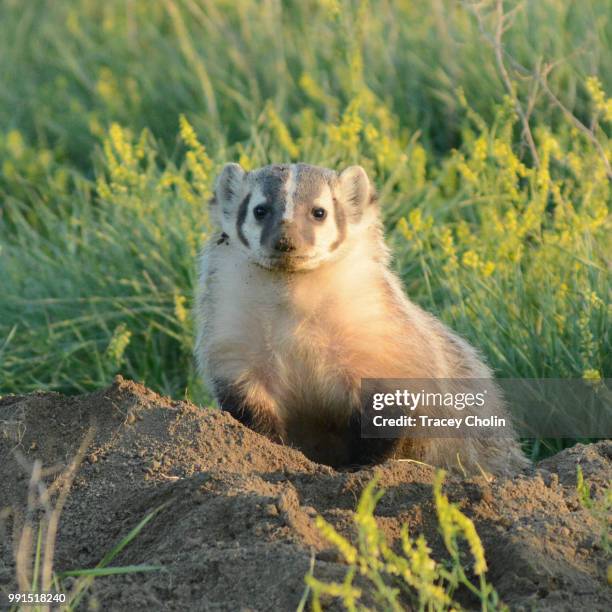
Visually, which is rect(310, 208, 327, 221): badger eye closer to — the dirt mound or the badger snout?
the badger snout

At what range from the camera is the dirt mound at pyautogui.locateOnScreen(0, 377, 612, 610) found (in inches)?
123

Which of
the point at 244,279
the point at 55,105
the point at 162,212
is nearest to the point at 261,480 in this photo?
the point at 244,279

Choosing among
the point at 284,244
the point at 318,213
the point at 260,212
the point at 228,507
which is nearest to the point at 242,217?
the point at 260,212

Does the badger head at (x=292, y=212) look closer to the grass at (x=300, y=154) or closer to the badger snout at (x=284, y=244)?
the badger snout at (x=284, y=244)

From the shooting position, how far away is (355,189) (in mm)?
4852

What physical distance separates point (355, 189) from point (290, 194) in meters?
0.45

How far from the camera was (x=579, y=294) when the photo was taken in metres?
5.20

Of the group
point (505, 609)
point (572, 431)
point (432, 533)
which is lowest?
point (572, 431)

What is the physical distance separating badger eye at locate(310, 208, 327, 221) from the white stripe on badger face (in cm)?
10

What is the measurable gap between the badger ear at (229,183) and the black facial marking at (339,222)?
1.40 ft

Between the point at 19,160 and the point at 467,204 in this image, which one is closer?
the point at 467,204

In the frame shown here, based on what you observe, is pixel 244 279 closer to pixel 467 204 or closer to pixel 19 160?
pixel 467 204

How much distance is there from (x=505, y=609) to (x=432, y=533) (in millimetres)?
785

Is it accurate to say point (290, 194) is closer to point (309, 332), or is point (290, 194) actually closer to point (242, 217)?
point (242, 217)
